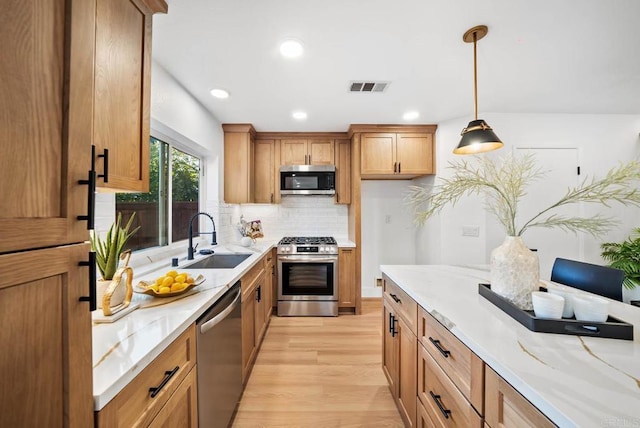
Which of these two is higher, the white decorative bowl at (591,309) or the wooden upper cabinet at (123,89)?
the wooden upper cabinet at (123,89)

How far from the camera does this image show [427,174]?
3.37 m

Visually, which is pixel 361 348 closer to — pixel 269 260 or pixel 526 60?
pixel 269 260

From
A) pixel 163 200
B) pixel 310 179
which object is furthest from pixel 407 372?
pixel 310 179

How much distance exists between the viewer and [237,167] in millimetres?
3334

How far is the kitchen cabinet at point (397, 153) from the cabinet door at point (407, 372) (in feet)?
7.14

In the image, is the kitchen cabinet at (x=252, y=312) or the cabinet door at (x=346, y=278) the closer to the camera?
the kitchen cabinet at (x=252, y=312)

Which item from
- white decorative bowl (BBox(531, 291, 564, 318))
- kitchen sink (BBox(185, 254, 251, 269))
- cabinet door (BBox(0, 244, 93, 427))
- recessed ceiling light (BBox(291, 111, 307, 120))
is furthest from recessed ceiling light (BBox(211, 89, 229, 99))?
white decorative bowl (BBox(531, 291, 564, 318))

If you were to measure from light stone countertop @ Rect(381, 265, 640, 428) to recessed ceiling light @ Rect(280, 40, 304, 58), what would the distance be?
170 centimetres

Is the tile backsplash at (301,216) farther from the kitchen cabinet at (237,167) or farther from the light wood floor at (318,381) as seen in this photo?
the light wood floor at (318,381)

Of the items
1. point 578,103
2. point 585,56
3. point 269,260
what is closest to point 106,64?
point 269,260

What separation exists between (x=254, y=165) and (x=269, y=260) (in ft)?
4.55

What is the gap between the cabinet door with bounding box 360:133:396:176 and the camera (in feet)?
10.9

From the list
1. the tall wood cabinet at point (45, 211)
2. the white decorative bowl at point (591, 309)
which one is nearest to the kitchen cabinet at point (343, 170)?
the white decorative bowl at point (591, 309)

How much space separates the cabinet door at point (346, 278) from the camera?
331 centimetres
